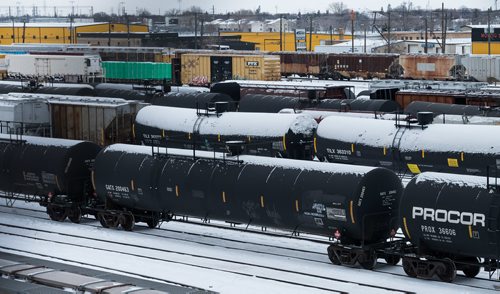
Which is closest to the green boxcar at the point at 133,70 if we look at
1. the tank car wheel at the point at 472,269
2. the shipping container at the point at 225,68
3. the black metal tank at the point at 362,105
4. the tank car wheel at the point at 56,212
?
the shipping container at the point at 225,68

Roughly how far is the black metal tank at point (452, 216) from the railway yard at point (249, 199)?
0.11ft

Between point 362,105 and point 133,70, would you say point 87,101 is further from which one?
point 133,70

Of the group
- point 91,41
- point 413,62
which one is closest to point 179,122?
point 413,62

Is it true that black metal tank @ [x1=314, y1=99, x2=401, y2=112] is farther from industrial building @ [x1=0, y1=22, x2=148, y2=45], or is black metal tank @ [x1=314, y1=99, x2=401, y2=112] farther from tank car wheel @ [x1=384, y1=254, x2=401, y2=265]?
industrial building @ [x1=0, y1=22, x2=148, y2=45]

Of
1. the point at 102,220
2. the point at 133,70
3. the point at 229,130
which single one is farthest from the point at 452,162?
the point at 133,70

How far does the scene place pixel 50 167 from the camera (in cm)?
3044

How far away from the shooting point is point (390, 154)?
34.0m

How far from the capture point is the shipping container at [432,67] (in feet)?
257

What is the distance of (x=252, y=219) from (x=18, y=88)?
110 feet

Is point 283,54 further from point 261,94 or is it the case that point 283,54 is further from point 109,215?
point 109,215

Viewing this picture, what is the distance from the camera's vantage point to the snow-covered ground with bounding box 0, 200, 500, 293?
21.5 meters

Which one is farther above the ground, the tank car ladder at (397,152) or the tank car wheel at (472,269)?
the tank car ladder at (397,152)

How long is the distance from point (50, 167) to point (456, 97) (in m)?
25.6

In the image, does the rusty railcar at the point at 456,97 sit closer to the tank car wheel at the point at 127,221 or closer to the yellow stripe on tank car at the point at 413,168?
the yellow stripe on tank car at the point at 413,168
